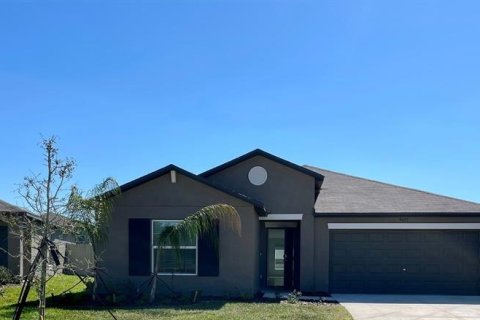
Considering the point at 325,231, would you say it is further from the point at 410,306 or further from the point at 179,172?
the point at 179,172

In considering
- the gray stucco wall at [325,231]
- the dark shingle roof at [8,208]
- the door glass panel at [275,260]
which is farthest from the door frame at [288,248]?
the dark shingle roof at [8,208]

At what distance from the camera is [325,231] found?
53.5 feet

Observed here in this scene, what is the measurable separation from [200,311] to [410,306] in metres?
5.89

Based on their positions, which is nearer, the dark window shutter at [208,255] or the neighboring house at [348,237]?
the dark window shutter at [208,255]

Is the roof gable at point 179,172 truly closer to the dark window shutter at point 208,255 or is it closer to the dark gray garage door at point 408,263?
the dark window shutter at point 208,255

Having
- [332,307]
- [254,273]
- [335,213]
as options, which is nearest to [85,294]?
[254,273]

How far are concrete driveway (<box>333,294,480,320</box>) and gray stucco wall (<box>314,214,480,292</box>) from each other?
0.89 metres

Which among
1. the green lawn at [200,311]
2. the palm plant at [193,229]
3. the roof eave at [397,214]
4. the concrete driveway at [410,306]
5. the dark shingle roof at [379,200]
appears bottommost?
the concrete driveway at [410,306]

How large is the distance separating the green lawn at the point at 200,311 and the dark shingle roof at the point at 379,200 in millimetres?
4468

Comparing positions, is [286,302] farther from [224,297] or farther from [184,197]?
[184,197]

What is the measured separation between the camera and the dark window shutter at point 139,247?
14.0 m

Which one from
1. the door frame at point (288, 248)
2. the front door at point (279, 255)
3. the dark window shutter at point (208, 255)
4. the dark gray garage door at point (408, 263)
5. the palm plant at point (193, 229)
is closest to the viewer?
the palm plant at point (193, 229)

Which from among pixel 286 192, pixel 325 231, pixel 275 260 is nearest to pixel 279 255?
pixel 275 260

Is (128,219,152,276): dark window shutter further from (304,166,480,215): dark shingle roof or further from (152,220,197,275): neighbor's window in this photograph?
(304,166,480,215): dark shingle roof
